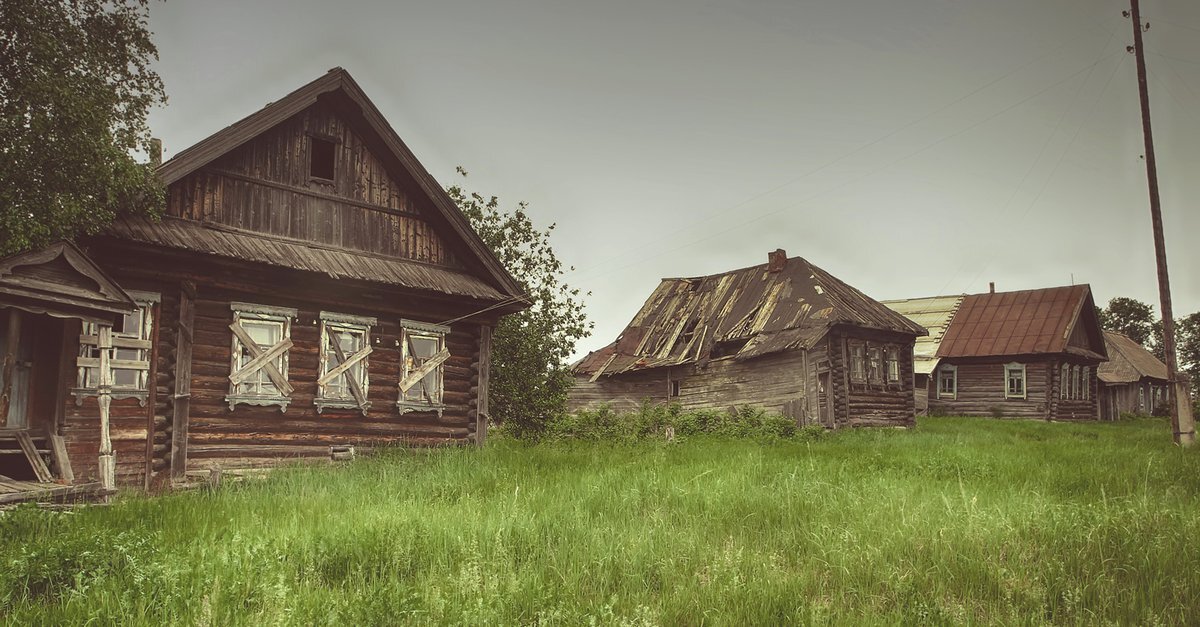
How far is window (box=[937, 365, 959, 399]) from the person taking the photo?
34375mm

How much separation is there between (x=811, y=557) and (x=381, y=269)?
9.79 m

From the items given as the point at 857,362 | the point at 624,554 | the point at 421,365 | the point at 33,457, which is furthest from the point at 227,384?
the point at 857,362

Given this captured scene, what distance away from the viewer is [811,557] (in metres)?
6.19

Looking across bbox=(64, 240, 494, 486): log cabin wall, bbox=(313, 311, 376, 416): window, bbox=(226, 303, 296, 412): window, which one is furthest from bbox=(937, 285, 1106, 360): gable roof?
bbox=(226, 303, 296, 412): window

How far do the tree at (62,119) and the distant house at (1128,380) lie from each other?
40176 millimetres

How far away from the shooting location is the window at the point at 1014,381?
108 feet

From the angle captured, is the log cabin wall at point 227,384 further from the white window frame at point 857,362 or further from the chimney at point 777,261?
the chimney at point 777,261

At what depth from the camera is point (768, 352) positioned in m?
24.0

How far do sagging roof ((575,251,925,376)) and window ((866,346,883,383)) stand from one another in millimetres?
884

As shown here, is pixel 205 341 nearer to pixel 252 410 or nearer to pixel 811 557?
pixel 252 410

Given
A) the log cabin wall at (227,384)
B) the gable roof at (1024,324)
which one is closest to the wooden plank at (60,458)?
the log cabin wall at (227,384)

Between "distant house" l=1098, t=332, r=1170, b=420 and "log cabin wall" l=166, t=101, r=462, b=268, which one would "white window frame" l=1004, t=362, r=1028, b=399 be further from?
"log cabin wall" l=166, t=101, r=462, b=268

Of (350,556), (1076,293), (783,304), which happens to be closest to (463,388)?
(350,556)

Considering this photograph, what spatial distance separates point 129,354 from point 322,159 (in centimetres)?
484
